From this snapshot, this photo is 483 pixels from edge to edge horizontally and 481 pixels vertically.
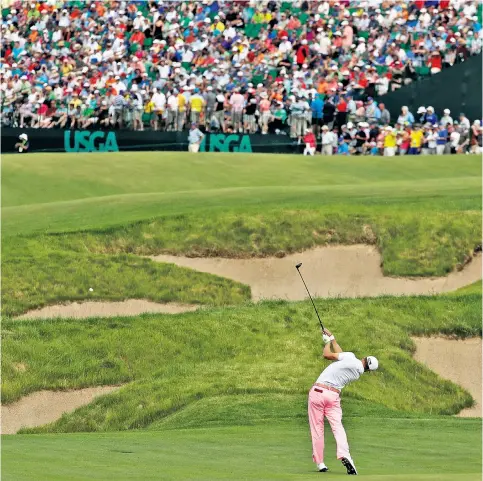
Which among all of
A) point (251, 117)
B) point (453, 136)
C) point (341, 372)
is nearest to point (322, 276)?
point (251, 117)

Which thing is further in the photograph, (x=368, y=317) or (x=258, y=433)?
(x=368, y=317)

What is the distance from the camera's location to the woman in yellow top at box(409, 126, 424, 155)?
47219mm

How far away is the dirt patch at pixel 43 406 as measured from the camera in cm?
2519

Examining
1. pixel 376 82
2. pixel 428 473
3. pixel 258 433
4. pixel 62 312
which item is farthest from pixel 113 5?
pixel 428 473

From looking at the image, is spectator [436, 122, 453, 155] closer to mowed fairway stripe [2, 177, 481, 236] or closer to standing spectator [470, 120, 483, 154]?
standing spectator [470, 120, 483, 154]

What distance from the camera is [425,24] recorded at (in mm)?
47031

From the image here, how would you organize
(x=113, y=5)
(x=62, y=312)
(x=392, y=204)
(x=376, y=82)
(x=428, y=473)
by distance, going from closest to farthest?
(x=428, y=473) < (x=62, y=312) < (x=392, y=204) < (x=376, y=82) < (x=113, y=5)

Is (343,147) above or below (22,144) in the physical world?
below

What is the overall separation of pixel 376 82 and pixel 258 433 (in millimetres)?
27774

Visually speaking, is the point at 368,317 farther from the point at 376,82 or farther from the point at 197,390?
the point at 376,82

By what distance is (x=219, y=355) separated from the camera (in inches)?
1122

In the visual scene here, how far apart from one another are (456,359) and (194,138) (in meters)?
19.9

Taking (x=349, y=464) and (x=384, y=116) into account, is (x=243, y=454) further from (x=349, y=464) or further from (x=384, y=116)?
(x=384, y=116)

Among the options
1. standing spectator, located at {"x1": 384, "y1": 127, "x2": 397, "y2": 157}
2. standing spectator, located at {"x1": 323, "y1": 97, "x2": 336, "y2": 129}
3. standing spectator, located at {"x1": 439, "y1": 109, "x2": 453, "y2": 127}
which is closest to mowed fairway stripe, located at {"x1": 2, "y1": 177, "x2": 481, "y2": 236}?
standing spectator, located at {"x1": 323, "y1": 97, "x2": 336, "y2": 129}
